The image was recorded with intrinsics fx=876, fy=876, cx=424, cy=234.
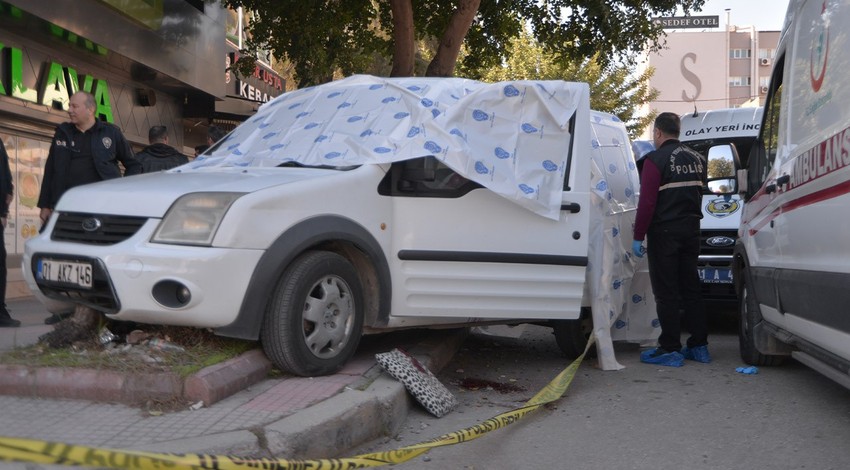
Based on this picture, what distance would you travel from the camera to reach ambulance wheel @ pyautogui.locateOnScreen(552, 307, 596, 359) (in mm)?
6539

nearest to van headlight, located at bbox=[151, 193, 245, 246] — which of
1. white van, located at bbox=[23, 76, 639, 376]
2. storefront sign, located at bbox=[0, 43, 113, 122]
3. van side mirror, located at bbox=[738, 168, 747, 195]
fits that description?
white van, located at bbox=[23, 76, 639, 376]

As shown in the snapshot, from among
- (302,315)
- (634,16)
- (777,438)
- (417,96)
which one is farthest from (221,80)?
(777,438)

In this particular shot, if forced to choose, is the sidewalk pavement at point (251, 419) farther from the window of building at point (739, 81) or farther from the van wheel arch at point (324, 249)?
the window of building at point (739, 81)

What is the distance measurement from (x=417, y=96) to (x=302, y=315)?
1854 mm

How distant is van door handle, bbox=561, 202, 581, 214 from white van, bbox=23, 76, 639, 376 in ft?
0.09

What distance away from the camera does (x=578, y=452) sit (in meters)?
4.25

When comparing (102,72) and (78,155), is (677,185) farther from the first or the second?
(102,72)

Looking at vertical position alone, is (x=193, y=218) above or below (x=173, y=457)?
above

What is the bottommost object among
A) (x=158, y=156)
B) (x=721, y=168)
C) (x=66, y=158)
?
(x=66, y=158)

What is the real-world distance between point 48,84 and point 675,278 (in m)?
8.66

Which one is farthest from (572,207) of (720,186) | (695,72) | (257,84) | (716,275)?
(695,72)

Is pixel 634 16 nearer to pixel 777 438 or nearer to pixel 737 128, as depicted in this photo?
pixel 737 128

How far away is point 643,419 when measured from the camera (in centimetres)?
→ 491

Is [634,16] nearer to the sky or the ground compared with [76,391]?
nearer to the sky
